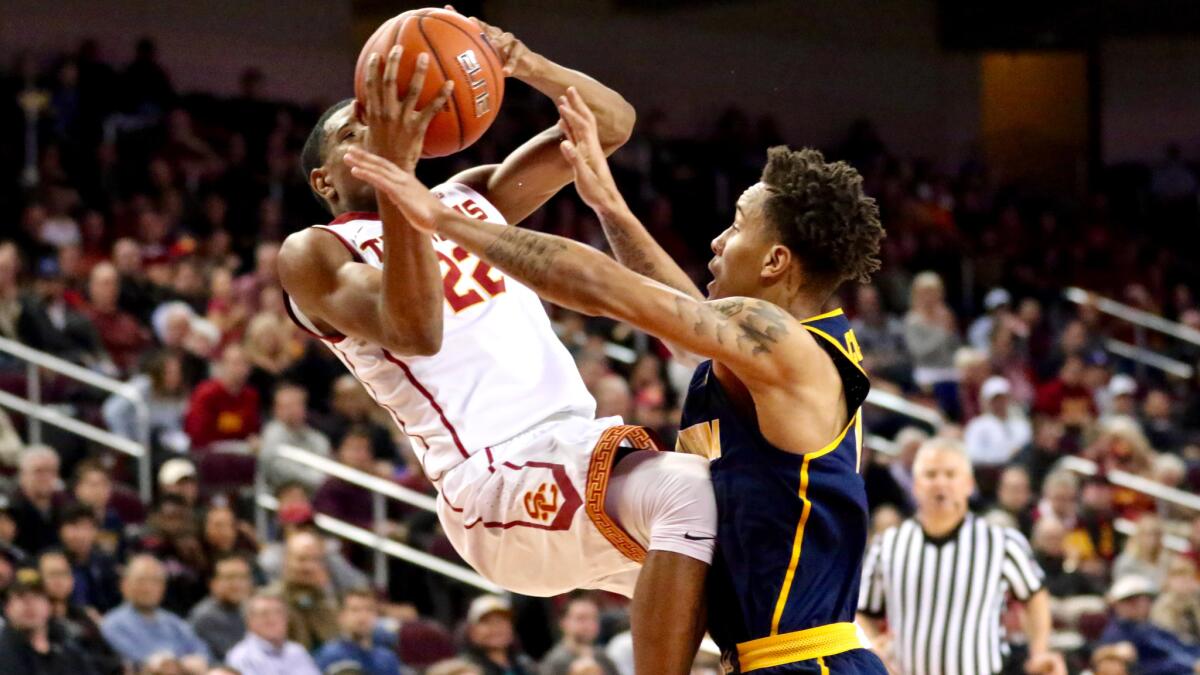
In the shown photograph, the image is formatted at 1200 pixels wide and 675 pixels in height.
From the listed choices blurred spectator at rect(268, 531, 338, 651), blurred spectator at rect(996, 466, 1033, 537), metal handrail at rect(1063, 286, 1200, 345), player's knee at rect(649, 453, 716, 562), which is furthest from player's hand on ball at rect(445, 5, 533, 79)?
metal handrail at rect(1063, 286, 1200, 345)

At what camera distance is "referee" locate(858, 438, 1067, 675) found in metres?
7.06

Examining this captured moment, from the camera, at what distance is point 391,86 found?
3.77 m

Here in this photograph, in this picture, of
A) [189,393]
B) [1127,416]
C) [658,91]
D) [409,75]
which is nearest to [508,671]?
[189,393]

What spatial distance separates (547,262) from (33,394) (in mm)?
6400

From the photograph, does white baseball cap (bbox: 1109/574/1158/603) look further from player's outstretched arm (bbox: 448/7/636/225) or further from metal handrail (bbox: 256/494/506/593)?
player's outstretched arm (bbox: 448/7/636/225)

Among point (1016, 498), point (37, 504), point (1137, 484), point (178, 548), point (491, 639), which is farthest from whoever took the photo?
point (1137, 484)

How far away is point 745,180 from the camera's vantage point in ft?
57.8

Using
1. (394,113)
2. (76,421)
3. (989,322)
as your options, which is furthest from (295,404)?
(989,322)

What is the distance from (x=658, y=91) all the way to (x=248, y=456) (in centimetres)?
1106

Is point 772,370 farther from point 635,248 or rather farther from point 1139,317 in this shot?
point 1139,317

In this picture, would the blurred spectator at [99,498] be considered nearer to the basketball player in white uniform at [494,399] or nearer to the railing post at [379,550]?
the railing post at [379,550]

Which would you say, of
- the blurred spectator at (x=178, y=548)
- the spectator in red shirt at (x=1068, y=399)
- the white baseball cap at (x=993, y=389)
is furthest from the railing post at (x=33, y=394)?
the spectator in red shirt at (x=1068, y=399)

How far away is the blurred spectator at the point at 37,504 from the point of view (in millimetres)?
8117

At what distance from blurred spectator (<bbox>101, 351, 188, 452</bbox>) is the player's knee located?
6021 mm
